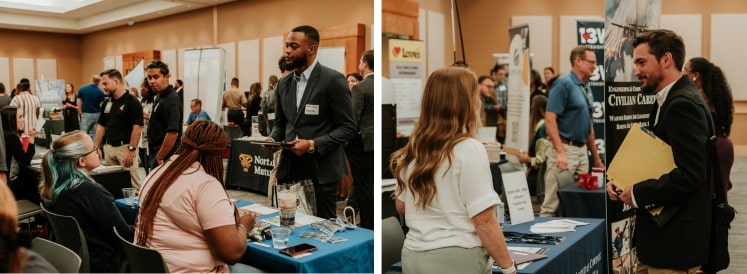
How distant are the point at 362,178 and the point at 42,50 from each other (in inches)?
50.7

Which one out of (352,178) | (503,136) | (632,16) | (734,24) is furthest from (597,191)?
(734,24)

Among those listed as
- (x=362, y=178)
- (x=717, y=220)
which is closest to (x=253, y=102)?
(x=362, y=178)

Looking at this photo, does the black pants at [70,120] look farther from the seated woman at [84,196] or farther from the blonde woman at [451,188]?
the blonde woman at [451,188]

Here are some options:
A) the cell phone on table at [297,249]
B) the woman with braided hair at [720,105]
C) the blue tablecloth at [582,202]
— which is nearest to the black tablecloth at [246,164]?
the cell phone on table at [297,249]

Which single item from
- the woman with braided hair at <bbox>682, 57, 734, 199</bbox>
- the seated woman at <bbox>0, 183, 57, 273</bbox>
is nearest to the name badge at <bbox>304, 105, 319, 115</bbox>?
the seated woman at <bbox>0, 183, 57, 273</bbox>

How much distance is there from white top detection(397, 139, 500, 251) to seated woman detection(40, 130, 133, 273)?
1011 mm

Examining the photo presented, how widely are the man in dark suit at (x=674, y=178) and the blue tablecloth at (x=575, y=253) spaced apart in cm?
27

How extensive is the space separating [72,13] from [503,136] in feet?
25.2

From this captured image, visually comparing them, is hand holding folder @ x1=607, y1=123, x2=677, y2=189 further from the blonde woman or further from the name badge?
the name badge

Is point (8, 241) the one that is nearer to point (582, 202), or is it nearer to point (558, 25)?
point (582, 202)

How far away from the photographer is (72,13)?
1.61m

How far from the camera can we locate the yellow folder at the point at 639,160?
237 centimetres

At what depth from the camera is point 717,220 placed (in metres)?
2.37

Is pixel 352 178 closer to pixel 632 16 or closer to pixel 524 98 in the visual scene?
pixel 632 16
